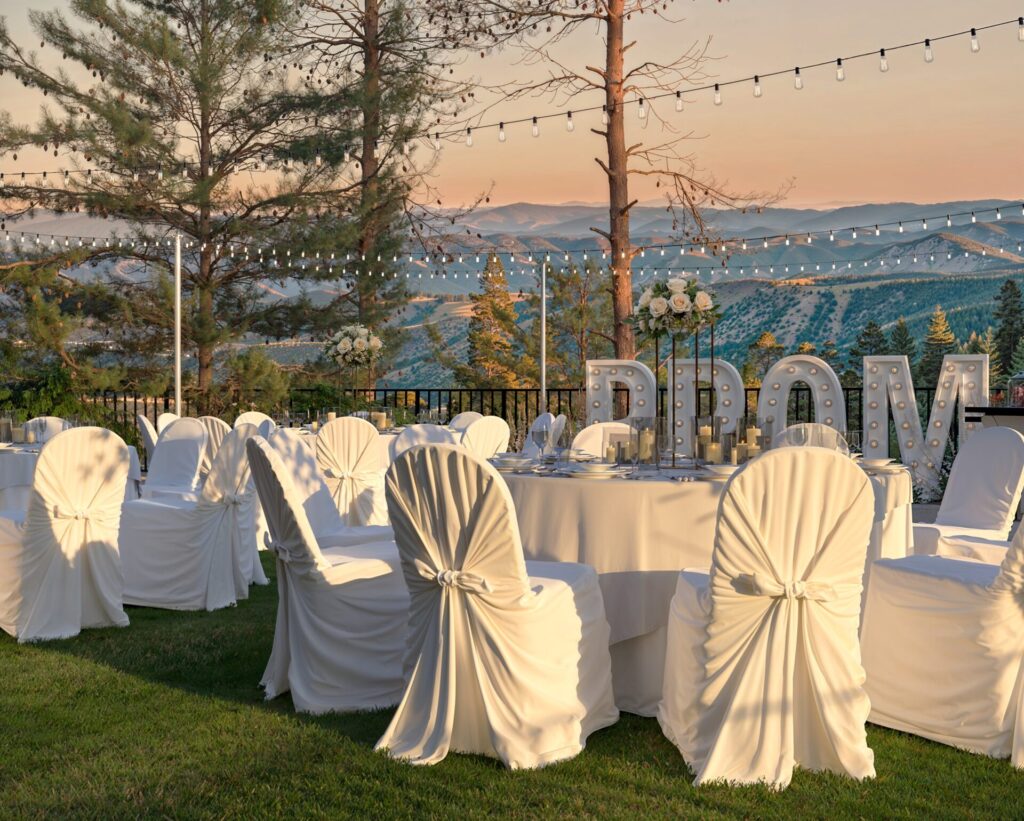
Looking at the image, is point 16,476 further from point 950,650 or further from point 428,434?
point 950,650

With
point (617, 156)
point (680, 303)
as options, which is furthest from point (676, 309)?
point (617, 156)

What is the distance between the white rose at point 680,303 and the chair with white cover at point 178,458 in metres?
3.48

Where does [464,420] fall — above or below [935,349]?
below

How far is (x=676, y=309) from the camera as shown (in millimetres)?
5027

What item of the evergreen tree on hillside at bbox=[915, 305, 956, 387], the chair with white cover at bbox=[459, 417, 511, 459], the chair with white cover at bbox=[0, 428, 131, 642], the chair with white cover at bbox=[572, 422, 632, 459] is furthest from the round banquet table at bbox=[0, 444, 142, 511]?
the evergreen tree on hillside at bbox=[915, 305, 956, 387]

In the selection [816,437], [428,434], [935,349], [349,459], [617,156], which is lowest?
[349,459]

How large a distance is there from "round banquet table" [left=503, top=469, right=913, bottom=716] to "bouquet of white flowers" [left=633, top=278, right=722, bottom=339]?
122cm

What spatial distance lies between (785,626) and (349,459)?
4.24 metres

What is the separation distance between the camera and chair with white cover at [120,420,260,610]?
5.95 metres

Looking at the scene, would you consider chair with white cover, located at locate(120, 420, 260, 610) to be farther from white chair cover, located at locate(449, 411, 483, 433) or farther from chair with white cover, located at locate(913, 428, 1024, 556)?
chair with white cover, located at locate(913, 428, 1024, 556)

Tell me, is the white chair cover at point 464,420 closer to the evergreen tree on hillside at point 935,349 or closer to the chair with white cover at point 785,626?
the chair with white cover at point 785,626

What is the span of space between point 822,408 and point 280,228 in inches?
410

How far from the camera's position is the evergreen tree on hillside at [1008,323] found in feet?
111

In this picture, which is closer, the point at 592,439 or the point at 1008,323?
the point at 592,439
